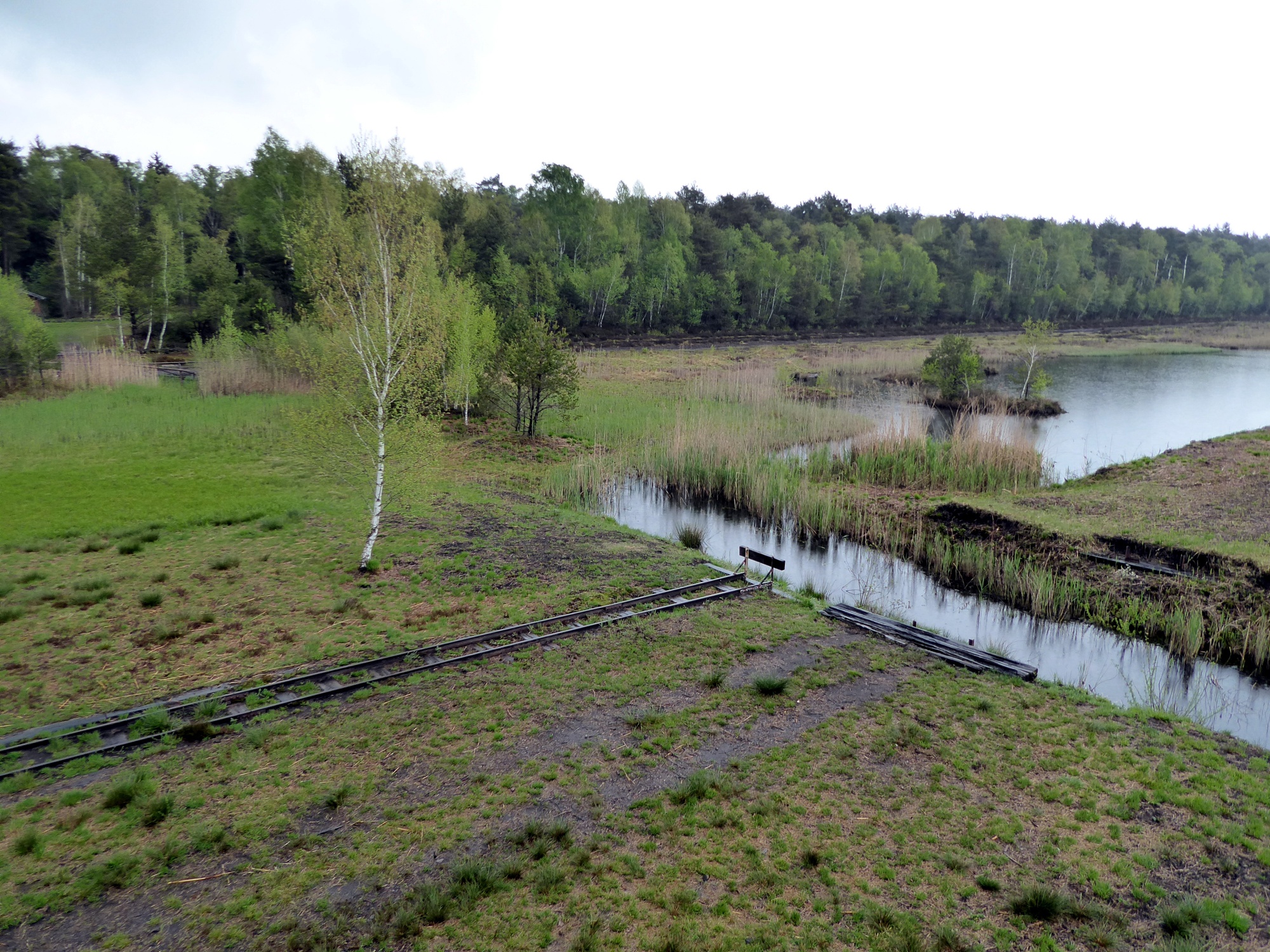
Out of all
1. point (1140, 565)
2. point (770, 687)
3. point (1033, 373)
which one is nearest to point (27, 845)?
point (770, 687)

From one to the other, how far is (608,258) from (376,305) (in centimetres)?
5648

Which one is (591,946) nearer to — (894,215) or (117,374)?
(117,374)

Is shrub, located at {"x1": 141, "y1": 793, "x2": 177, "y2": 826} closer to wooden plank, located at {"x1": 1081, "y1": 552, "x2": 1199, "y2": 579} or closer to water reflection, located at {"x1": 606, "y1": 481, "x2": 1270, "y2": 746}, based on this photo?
water reflection, located at {"x1": 606, "y1": 481, "x2": 1270, "y2": 746}

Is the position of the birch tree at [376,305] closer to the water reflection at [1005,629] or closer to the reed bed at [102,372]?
the water reflection at [1005,629]

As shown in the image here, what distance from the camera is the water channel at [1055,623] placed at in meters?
10.9

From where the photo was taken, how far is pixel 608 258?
6694 cm

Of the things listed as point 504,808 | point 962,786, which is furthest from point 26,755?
point 962,786

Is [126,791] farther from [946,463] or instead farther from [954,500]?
[946,463]

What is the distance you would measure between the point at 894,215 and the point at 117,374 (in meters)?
124

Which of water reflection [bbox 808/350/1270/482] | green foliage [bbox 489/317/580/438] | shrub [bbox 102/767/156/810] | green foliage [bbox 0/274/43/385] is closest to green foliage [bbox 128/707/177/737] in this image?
shrub [bbox 102/767/156/810]

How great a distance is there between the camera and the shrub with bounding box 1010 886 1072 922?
5.79 m

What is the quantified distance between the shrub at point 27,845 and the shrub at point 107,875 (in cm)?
67

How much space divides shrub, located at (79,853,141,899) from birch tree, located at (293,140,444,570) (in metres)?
7.70

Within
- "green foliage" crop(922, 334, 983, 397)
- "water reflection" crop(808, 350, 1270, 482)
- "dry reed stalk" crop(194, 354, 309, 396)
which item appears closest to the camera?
"water reflection" crop(808, 350, 1270, 482)
